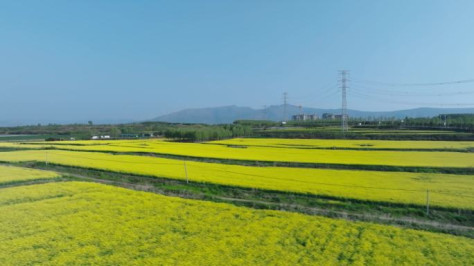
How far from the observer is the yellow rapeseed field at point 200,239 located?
10398mm

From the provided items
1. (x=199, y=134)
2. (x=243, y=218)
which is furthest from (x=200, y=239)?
(x=199, y=134)

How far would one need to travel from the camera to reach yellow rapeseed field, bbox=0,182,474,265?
34.1 ft

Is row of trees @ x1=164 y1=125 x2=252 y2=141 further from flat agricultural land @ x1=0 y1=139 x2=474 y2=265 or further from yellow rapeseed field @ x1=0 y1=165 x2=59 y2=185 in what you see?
yellow rapeseed field @ x1=0 y1=165 x2=59 y2=185

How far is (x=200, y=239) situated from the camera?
12055 millimetres

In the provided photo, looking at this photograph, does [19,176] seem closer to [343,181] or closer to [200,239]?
[200,239]

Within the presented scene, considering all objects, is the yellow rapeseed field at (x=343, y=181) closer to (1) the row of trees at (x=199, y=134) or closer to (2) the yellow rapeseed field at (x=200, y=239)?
(2) the yellow rapeseed field at (x=200, y=239)

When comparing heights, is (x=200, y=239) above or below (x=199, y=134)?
below

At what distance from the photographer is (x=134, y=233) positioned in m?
12.7

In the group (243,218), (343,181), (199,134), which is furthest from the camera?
(199,134)

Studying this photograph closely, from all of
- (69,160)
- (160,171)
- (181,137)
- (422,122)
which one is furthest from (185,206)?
(422,122)

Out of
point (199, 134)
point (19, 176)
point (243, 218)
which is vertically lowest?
point (243, 218)

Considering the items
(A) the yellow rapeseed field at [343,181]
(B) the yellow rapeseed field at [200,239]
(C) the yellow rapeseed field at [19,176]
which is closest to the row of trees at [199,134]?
(A) the yellow rapeseed field at [343,181]

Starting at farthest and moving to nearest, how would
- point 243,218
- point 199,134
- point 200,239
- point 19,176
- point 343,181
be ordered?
point 199,134 < point 19,176 < point 343,181 < point 243,218 < point 200,239

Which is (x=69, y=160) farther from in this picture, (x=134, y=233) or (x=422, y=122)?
(x=422, y=122)
